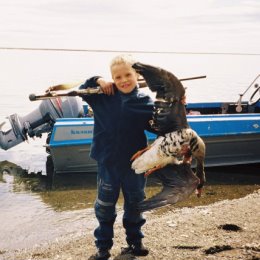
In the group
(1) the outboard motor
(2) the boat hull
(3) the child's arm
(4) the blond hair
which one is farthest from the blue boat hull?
(4) the blond hair

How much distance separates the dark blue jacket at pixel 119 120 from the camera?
3.35 metres

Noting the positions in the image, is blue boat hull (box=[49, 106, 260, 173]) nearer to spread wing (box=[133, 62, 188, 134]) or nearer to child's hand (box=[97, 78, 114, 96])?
child's hand (box=[97, 78, 114, 96])

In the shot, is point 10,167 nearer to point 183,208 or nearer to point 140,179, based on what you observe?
point 183,208

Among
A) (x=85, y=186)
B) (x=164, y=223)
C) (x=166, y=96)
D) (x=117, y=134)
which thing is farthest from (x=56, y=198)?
(x=166, y=96)

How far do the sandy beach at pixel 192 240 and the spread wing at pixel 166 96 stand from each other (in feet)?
4.97

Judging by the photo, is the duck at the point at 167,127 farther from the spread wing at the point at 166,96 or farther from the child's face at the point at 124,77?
the child's face at the point at 124,77

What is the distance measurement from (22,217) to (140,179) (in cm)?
397

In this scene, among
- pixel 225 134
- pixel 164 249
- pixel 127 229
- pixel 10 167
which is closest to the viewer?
pixel 127 229

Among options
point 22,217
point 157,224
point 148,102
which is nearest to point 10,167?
point 22,217

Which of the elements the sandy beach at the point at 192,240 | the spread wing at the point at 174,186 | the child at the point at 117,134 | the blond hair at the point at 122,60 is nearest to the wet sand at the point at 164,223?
the sandy beach at the point at 192,240

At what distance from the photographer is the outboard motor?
31.4 ft

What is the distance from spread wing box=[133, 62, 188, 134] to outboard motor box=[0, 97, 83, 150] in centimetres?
675

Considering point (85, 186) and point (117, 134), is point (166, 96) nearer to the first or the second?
A: point (117, 134)

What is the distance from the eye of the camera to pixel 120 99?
132 inches
